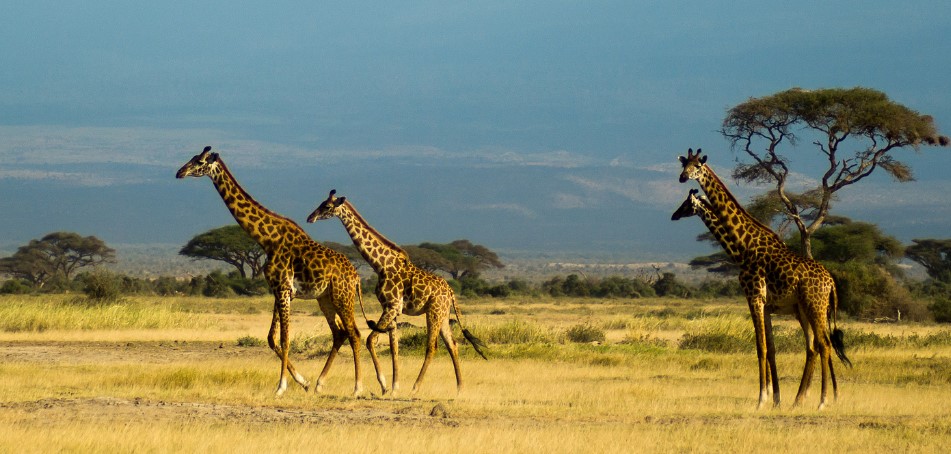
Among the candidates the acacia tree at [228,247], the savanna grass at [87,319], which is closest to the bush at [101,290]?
the savanna grass at [87,319]

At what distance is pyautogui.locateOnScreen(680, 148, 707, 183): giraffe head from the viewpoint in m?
16.1

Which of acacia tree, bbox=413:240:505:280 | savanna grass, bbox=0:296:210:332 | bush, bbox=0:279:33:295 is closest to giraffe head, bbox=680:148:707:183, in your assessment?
savanna grass, bbox=0:296:210:332

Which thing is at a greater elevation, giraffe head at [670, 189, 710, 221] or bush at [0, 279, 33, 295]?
giraffe head at [670, 189, 710, 221]

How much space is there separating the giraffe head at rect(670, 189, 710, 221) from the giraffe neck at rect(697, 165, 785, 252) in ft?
0.50

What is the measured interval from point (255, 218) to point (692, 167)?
18.8ft

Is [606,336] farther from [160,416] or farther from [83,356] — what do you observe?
[160,416]

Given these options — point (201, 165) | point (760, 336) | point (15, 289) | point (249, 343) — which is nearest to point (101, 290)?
point (249, 343)

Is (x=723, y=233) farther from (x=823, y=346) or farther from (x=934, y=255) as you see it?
(x=934, y=255)

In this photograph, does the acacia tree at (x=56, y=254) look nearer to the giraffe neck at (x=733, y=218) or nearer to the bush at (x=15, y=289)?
the bush at (x=15, y=289)

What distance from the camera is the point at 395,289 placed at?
16125mm

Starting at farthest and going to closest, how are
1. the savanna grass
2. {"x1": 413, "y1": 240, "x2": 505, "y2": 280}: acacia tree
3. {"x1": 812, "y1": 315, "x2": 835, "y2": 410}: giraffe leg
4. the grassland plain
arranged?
{"x1": 413, "y1": 240, "x2": 505, "y2": 280}: acacia tree, the savanna grass, {"x1": 812, "y1": 315, "x2": 835, "y2": 410}: giraffe leg, the grassland plain

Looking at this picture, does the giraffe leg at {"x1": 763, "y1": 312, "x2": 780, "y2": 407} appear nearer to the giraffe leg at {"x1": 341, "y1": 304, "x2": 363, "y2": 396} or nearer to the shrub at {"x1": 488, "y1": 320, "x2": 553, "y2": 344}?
the giraffe leg at {"x1": 341, "y1": 304, "x2": 363, "y2": 396}

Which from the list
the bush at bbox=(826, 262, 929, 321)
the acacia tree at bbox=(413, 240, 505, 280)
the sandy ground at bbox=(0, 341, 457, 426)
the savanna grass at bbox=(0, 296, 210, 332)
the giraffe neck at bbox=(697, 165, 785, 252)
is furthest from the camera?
the acacia tree at bbox=(413, 240, 505, 280)

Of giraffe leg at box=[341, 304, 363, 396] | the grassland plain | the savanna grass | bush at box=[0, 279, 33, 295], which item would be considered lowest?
bush at box=[0, 279, 33, 295]
